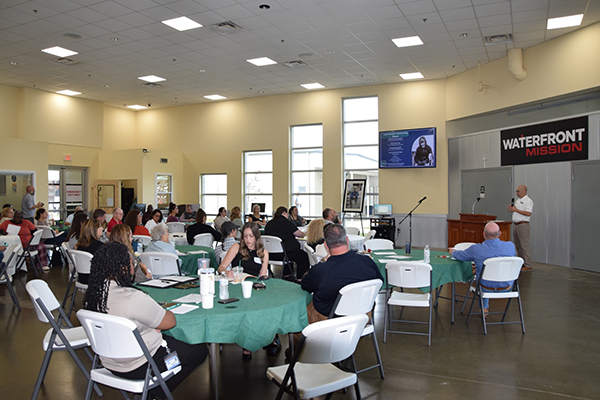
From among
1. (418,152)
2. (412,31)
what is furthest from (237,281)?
(418,152)

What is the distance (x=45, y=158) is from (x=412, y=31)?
10.8 metres

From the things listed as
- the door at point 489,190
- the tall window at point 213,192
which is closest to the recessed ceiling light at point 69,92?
the tall window at point 213,192

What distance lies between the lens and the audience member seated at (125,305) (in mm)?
2533

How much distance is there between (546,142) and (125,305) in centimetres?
940

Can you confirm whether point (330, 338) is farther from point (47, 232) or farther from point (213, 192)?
point (213, 192)

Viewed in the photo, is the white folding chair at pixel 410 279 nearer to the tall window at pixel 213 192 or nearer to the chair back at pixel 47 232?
the chair back at pixel 47 232

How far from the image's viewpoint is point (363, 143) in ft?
43.8

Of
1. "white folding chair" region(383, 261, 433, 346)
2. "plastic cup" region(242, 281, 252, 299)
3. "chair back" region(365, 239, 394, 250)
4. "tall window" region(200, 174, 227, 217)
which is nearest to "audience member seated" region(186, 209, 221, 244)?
"chair back" region(365, 239, 394, 250)

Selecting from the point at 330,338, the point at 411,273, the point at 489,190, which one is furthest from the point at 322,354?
the point at 489,190

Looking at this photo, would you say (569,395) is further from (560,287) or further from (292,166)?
(292,166)

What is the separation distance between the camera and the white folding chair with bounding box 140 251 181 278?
15.7ft

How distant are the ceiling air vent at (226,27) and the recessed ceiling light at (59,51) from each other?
12.1 ft

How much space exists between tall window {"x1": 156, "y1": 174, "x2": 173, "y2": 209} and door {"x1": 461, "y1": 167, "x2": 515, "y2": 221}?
9.59m

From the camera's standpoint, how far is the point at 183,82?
41.4 ft
